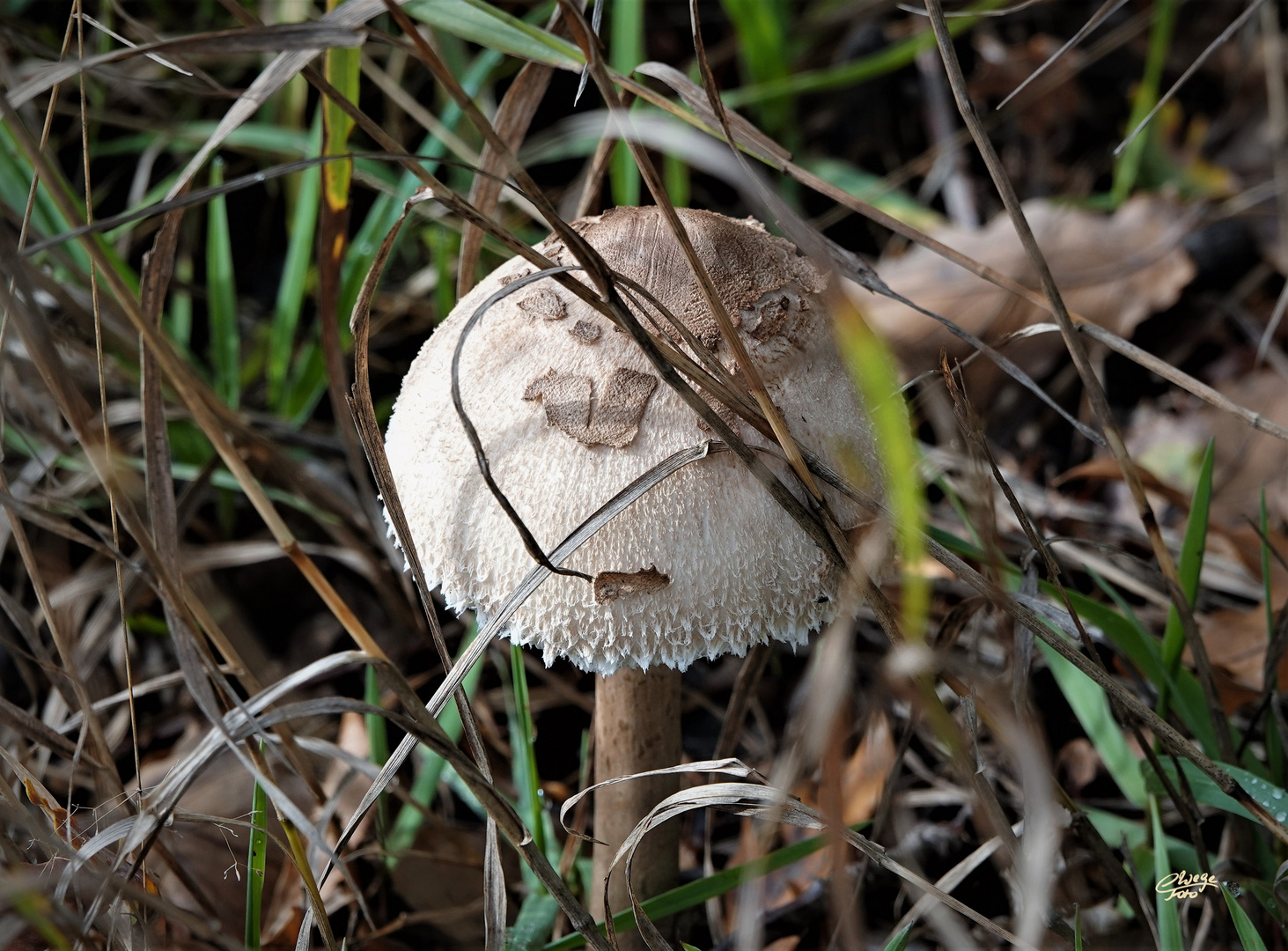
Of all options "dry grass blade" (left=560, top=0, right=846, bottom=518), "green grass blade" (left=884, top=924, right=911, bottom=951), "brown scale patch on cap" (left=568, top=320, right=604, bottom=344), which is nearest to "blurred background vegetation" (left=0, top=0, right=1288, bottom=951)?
"green grass blade" (left=884, top=924, right=911, bottom=951)

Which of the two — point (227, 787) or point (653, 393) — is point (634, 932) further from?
point (653, 393)

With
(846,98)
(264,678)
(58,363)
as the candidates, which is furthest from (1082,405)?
(58,363)

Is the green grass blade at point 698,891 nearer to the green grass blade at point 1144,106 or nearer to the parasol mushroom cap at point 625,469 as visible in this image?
the parasol mushroom cap at point 625,469

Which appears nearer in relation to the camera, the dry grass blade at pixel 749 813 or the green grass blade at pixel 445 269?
the dry grass blade at pixel 749 813

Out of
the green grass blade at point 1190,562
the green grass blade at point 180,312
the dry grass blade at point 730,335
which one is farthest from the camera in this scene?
the green grass blade at point 180,312

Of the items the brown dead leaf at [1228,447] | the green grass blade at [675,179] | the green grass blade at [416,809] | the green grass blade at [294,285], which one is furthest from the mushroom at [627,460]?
the brown dead leaf at [1228,447]

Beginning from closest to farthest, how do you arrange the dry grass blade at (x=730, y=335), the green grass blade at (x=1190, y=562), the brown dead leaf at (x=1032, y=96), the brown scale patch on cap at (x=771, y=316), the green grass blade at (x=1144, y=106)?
the dry grass blade at (x=730, y=335)
the brown scale patch on cap at (x=771, y=316)
the green grass blade at (x=1190, y=562)
the green grass blade at (x=1144, y=106)
the brown dead leaf at (x=1032, y=96)

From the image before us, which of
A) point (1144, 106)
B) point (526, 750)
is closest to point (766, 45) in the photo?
point (1144, 106)
